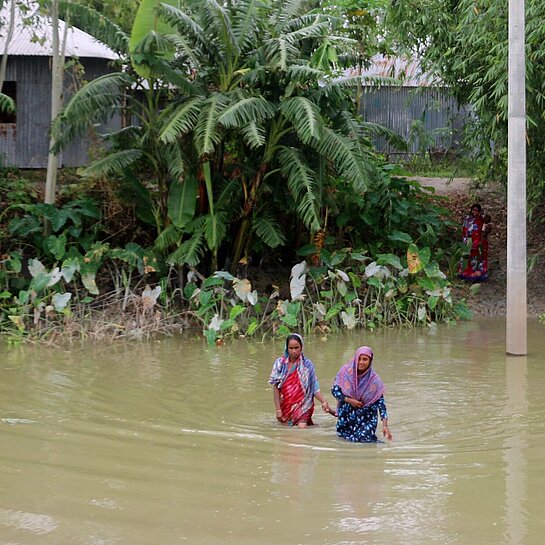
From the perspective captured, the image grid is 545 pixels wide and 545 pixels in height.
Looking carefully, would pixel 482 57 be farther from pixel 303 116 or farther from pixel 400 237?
pixel 303 116

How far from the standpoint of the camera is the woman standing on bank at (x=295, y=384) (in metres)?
8.46

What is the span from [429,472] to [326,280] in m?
8.43

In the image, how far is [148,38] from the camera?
13359 millimetres

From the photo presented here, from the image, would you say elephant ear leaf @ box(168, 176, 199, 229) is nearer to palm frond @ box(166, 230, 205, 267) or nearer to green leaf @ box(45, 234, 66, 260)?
palm frond @ box(166, 230, 205, 267)

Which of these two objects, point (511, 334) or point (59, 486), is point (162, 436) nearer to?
point (59, 486)

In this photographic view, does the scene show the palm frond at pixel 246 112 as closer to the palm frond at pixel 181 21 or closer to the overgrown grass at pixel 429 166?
the palm frond at pixel 181 21

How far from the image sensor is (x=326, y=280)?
15375 mm

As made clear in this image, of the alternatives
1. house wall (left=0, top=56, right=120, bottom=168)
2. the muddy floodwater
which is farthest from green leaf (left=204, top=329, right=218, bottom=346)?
house wall (left=0, top=56, right=120, bottom=168)

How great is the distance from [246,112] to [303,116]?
0.79 m

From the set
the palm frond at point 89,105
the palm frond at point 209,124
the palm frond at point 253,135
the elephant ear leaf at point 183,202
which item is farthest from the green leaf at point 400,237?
the palm frond at point 89,105

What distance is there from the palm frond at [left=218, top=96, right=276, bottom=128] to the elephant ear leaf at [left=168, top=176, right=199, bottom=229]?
1.26 m

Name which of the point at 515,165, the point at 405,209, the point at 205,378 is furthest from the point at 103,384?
the point at 405,209

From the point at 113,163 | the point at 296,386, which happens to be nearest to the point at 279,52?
the point at 113,163

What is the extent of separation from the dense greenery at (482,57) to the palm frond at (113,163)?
17.5ft
